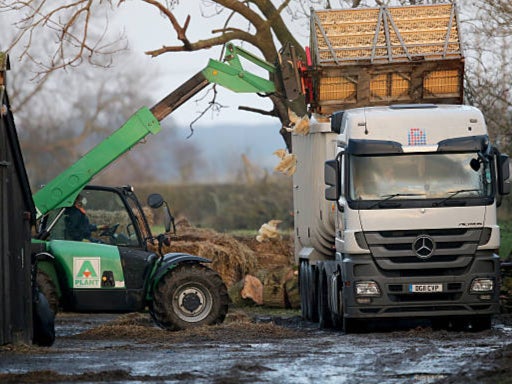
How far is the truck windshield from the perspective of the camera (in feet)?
61.4

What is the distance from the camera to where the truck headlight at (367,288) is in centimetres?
1872

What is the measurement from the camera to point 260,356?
14.8 m

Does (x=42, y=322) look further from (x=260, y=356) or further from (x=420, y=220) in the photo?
(x=420, y=220)

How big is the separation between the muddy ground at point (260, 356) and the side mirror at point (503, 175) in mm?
1969

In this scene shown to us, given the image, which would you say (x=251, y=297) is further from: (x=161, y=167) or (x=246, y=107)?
(x=161, y=167)

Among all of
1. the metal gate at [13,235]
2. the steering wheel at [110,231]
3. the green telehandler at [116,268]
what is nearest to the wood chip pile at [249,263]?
the steering wheel at [110,231]

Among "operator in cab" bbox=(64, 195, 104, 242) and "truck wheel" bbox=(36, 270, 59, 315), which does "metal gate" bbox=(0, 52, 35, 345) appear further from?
"operator in cab" bbox=(64, 195, 104, 242)

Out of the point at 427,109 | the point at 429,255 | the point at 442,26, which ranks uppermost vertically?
the point at 442,26

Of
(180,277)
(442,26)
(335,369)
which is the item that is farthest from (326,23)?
(335,369)

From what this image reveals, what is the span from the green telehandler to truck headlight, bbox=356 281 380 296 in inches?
95.2

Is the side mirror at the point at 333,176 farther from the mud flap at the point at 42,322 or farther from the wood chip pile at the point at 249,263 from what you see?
the wood chip pile at the point at 249,263

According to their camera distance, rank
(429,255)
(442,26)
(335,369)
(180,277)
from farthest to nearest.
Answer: (442,26)
(180,277)
(429,255)
(335,369)

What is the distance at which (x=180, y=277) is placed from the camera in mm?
20219

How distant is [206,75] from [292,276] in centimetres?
576
